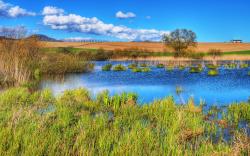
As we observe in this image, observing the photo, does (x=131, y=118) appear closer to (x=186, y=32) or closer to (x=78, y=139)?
(x=78, y=139)

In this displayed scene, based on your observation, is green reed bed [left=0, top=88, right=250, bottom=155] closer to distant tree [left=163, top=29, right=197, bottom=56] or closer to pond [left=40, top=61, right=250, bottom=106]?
pond [left=40, top=61, right=250, bottom=106]

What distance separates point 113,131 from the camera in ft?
28.2

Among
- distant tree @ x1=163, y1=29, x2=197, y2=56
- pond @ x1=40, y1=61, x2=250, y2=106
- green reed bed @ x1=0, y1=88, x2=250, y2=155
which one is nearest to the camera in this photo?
green reed bed @ x1=0, y1=88, x2=250, y2=155

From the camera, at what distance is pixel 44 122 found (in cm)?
880

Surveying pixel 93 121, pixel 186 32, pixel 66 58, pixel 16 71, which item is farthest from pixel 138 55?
pixel 93 121

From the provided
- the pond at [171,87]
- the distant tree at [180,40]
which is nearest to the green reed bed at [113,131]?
the pond at [171,87]

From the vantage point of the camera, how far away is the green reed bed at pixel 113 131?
6.93 meters

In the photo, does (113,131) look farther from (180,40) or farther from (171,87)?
(180,40)

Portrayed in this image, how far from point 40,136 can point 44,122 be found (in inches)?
46.8

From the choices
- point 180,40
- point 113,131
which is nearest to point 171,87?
point 113,131

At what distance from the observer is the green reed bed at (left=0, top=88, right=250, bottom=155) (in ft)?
22.7

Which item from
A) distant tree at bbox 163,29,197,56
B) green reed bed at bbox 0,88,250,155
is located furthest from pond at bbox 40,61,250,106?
distant tree at bbox 163,29,197,56

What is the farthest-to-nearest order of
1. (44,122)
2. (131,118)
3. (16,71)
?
(16,71) → (131,118) → (44,122)

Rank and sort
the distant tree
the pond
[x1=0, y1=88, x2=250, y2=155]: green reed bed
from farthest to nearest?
1. the distant tree
2. the pond
3. [x1=0, y1=88, x2=250, y2=155]: green reed bed
